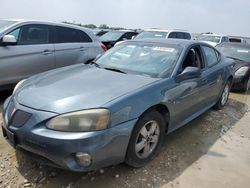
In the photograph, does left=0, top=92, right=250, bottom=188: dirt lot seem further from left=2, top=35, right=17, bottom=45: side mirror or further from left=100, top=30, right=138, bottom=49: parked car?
left=100, top=30, right=138, bottom=49: parked car

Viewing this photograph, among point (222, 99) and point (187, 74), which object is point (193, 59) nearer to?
point (187, 74)

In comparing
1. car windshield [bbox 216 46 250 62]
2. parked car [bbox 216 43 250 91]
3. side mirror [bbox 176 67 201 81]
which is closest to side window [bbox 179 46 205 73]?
side mirror [bbox 176 67 201 81]

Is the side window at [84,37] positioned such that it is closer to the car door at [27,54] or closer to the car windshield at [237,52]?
the car door at [27,54]

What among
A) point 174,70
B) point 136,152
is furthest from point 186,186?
point 174,70

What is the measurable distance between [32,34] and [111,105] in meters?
3.73

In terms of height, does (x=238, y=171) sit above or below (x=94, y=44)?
below

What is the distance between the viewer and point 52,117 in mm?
2811

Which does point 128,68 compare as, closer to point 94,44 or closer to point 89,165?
point 89,165

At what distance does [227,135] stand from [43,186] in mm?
3099

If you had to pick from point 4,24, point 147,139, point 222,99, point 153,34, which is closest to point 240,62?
point 222,99

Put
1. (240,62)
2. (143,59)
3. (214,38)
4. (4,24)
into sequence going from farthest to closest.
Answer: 1. (214,38)
2. (240,62)
3. (4,24)
4. (143,59)

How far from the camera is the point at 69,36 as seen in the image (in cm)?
667

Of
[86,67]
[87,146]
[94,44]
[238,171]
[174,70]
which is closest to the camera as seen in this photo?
[87,146]

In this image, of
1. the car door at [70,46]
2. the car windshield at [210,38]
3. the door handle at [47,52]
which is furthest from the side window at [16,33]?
the car windshield at [210,38]
